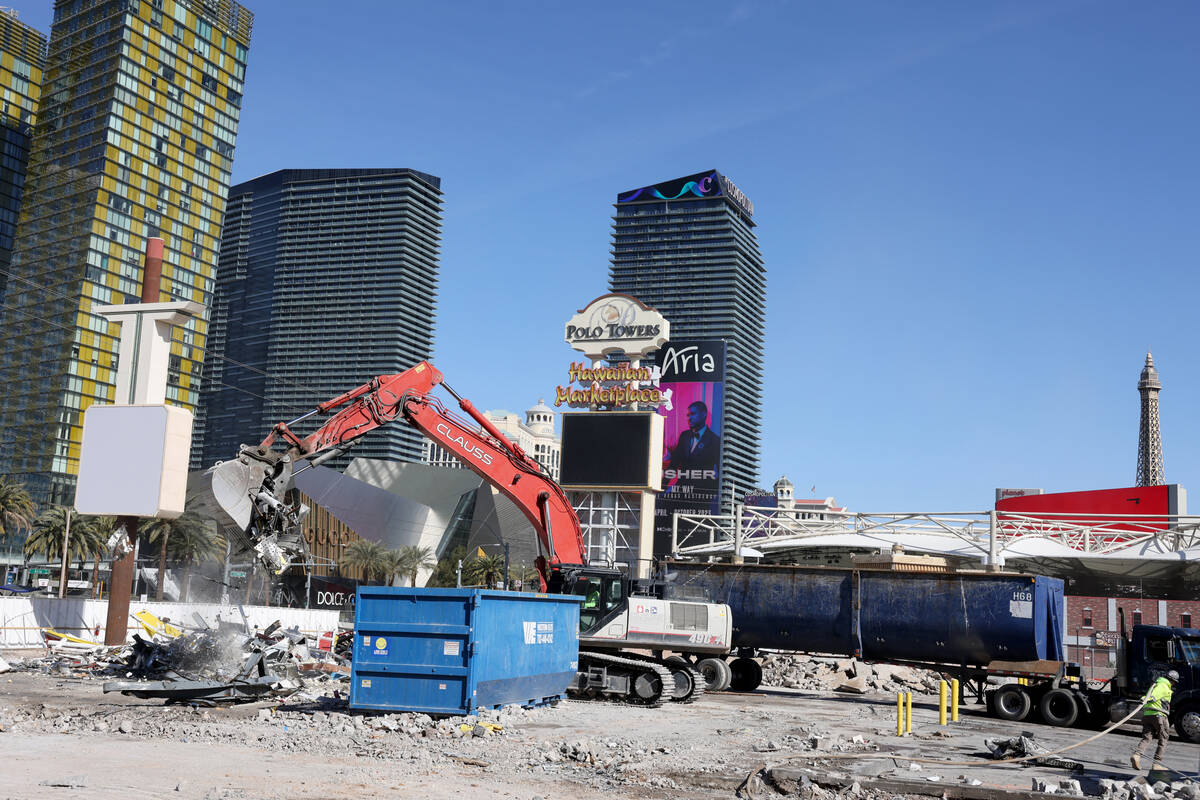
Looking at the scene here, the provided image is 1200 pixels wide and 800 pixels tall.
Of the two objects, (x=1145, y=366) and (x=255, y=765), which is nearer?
(x=255, y=765)

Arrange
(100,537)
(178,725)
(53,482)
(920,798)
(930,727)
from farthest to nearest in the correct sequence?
(53,482) < (100,537) < (930,727) < (178,725) < (920,798)

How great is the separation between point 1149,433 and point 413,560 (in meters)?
136

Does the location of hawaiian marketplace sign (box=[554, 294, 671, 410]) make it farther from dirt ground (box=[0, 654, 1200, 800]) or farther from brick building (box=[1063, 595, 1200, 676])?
dirt ground (box=[0, 654, 1200, 800])

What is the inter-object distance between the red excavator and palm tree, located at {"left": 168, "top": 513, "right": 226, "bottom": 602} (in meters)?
60.1

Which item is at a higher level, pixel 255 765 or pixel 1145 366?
pixel 1145 366

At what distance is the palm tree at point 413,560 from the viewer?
102500mm

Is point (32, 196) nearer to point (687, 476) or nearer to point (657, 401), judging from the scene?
point (687, 476)

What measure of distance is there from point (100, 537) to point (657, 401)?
44.6m

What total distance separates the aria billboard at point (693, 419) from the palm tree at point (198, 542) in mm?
72734

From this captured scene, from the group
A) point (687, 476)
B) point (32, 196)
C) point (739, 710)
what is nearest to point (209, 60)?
point (32, 196)

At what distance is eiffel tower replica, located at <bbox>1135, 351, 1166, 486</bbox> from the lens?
174000 mm

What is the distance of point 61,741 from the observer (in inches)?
649

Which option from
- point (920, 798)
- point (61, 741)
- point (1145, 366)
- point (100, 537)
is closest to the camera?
point (920, 798)

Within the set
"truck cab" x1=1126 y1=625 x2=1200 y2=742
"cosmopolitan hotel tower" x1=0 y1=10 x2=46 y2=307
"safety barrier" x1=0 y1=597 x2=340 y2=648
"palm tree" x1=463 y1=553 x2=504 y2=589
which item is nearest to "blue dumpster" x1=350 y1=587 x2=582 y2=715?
"truck cab" x1=1126 y1=625 x2=1200 y2=742
